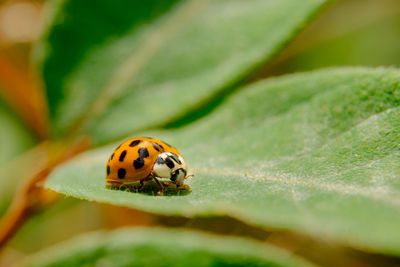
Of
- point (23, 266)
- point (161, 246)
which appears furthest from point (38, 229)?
point (161, 246)

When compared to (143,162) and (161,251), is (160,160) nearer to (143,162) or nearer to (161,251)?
(143,162)

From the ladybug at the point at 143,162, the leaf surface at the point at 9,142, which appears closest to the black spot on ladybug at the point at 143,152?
the ladybug at the point at 143,162

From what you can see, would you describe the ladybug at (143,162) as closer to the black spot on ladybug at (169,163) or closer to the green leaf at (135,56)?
the black spot on ladybug at (169,163)

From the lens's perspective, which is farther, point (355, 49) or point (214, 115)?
point (355, 49)

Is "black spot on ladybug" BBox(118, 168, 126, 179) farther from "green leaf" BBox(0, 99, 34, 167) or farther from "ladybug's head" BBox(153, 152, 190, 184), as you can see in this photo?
"green leaf" BBox(0, 99, 34, 167)

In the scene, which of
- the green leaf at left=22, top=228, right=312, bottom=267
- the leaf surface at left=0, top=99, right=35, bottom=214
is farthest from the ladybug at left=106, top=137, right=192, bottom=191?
the leaf surface at left=0, top=99, right=35, bottom=214

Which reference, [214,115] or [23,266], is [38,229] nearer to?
[23,266]

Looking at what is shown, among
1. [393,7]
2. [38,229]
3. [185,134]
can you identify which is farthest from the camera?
[393,7]
